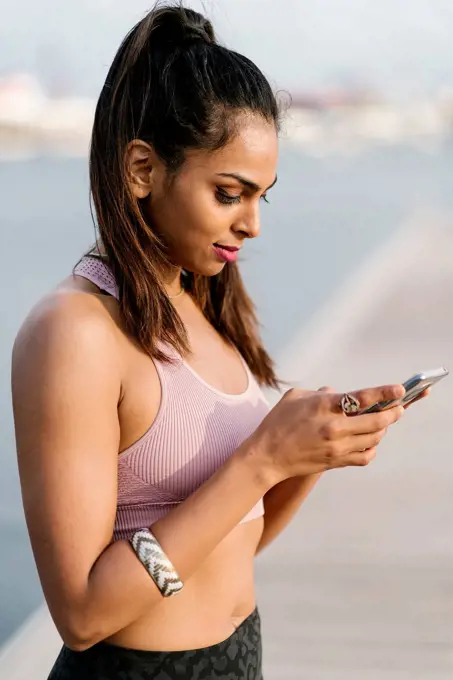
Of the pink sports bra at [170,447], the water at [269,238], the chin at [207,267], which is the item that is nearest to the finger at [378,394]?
the pink sports bra at [170,447]

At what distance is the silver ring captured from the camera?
70.4 inches

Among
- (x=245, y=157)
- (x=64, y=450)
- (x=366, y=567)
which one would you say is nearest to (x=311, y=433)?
(x=64, y=450)

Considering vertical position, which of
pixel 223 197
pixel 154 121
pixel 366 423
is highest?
pixel 154 121

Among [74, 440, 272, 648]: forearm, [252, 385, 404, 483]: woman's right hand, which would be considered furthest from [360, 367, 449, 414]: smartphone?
[74, 440, 272, 648]: forearm

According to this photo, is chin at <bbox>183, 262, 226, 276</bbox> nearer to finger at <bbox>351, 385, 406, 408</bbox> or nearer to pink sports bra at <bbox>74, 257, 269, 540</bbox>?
pink sports bra at <bbox>74, 257, 269, 540</bbox>

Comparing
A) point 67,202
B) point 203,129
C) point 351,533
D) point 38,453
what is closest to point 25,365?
point 38,453

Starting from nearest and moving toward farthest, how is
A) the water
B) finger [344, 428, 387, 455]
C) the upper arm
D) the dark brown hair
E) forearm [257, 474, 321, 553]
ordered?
the upper arm → finger [344, 428, 387, 455] → the dark brown hair → forearm [257, 474, 321, 553] → the water

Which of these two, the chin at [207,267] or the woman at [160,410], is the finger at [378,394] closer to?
the woman at [160,410]

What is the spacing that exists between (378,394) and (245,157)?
0.46 m

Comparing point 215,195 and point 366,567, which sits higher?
point 215,195

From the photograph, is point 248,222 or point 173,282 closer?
point 248,222

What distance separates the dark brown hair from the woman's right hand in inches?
8.9

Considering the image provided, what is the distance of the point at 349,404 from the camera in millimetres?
1797

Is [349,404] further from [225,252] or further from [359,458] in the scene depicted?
[225,252]
